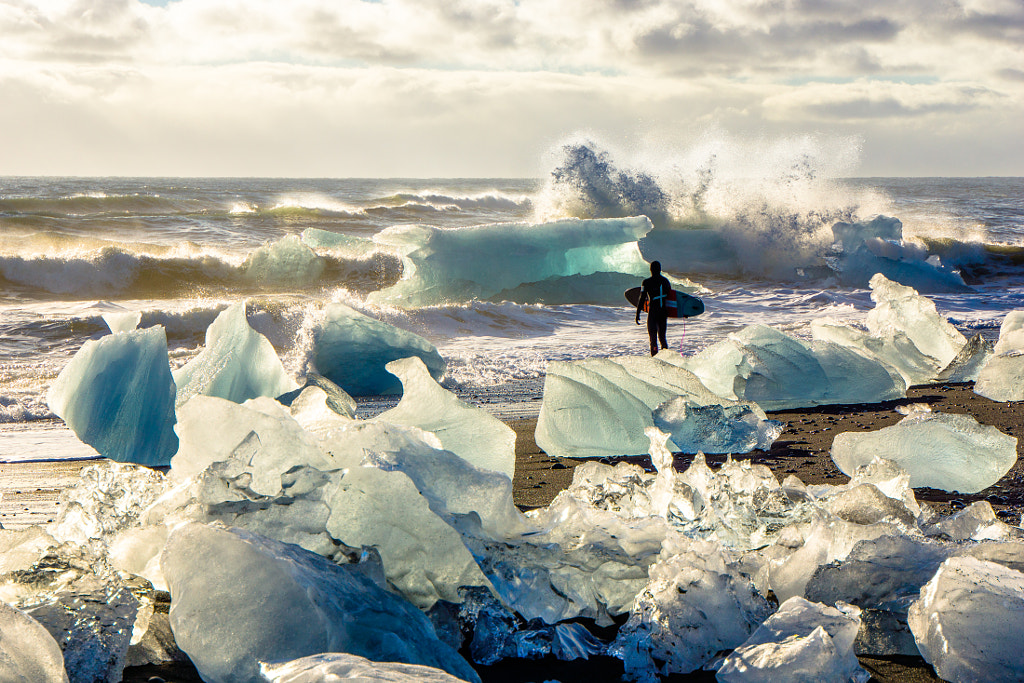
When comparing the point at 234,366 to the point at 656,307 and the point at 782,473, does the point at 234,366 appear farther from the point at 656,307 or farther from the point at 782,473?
the point at 656,307

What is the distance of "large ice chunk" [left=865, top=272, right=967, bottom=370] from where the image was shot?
20.4 feet

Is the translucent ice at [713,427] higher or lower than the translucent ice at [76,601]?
lower

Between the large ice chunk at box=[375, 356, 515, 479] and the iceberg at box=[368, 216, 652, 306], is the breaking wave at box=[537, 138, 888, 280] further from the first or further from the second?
the large ice chunk at box=[375, 356, 515, 479]

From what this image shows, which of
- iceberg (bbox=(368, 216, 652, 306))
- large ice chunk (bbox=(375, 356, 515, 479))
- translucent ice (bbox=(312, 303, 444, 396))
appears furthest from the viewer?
iceberg (bbox=(368, 216, 652, 306))

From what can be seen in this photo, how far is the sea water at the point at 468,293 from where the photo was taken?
7.30 m

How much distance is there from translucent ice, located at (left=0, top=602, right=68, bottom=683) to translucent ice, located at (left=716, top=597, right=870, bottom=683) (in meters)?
1.35

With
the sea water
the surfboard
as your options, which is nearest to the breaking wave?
the sea water

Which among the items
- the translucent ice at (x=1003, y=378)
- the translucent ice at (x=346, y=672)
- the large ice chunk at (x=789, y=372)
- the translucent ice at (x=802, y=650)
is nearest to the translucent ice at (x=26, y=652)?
the translucent ice at (x=346, y=672)

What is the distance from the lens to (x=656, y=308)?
6797 mm

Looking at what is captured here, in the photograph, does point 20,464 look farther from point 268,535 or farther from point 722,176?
point 722,176

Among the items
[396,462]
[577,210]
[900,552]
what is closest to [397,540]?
[396,462]

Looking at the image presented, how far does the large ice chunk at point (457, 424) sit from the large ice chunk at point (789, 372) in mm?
2504

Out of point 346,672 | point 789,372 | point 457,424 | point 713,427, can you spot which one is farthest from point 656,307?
point 346,672

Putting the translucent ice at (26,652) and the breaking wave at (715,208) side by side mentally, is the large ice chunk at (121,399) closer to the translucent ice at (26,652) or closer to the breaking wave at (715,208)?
the translucent ice at (26,652)
